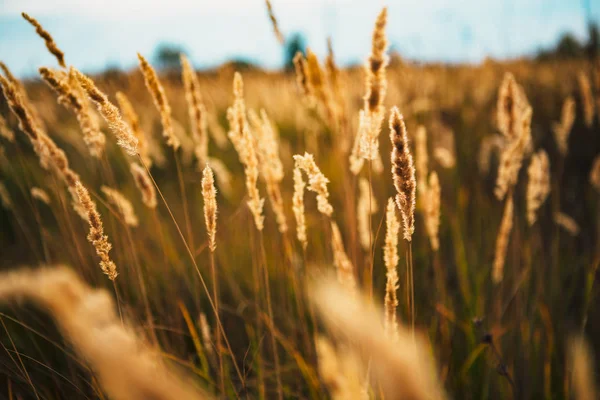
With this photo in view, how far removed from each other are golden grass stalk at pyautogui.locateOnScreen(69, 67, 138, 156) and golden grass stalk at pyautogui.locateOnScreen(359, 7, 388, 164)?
1.52 feet

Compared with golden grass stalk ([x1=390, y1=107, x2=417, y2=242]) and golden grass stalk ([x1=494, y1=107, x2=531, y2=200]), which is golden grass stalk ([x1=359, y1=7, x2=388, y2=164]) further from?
golden grass stalk ([x1=494, y1=107, x2=531, y2=200])

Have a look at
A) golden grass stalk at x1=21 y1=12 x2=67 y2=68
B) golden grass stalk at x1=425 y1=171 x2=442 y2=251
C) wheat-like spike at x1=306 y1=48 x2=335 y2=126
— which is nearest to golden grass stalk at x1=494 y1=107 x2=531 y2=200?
golden grass stalk at x1=425 y1=171 x2=442 y2=251

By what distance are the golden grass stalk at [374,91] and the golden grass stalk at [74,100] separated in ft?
2.21

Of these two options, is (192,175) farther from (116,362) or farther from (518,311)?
(116,362)

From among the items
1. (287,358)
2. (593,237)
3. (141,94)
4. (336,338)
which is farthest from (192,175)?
(141,94)

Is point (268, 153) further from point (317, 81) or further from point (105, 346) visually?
point (105, 346)

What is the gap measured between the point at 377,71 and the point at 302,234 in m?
0.43

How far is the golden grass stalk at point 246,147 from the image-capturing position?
0.89 meters

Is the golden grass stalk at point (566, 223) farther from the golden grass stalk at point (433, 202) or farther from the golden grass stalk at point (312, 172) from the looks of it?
the golden grass stalk at point (312, 172)

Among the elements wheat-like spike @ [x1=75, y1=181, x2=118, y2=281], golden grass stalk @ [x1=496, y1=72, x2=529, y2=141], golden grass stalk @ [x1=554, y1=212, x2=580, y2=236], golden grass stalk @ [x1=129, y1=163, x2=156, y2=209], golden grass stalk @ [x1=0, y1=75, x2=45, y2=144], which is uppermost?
golden grass stalk @ [x1=0, y1=75, x2=45, y2=144]

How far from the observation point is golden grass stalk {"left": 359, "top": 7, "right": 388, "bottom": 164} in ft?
2.42

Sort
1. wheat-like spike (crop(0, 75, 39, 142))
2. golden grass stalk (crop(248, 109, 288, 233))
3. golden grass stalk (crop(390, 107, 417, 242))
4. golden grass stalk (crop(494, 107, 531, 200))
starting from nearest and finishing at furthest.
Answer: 1. golden grass stalk (crop(390, 107, 417, 242))
2. wheat-like spike (crop(0, 75, 39, 142))
3. golden grass stalk (crop(248, 109, 288, 233))
4. golden grass stalk (crop(494, 107, 531, 200))

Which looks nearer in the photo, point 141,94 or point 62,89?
point 62,89

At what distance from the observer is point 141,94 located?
21.6 feet
